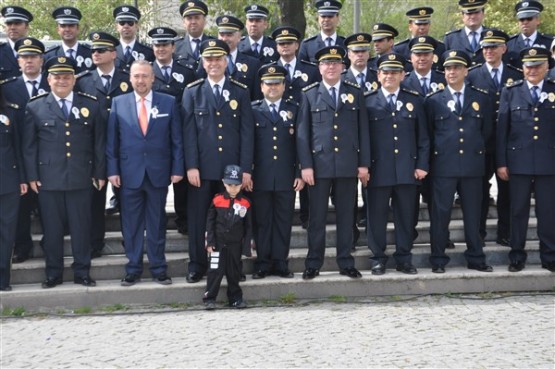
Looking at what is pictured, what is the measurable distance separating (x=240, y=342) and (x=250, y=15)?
14.3 ft

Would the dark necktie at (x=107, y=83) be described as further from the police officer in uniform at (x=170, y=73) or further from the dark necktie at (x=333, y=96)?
the dark necktie at (x=333, y=96)

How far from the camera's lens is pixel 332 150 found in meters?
8.28

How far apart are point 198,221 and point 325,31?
9.83 feet

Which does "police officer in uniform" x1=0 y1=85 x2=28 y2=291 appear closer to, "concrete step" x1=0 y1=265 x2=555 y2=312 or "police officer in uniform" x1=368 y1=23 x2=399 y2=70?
"concrete step" x1=0 y1=265 x2=555 y2=312

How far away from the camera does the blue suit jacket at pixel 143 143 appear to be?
8070 mm

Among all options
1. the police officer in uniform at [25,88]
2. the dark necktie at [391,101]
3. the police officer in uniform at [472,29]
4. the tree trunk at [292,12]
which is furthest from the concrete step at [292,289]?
the tree trunk at [292,12]

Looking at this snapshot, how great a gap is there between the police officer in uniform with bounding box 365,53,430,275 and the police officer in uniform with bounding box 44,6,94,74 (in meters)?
3.22

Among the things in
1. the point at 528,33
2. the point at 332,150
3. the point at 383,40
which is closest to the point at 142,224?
the point at 332,150

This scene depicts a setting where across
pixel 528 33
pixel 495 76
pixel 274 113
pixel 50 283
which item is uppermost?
pixel 528 33

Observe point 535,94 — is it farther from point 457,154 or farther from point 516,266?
point 516,266

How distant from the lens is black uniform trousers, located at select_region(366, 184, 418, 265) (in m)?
8.54

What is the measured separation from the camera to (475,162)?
852 centimetres

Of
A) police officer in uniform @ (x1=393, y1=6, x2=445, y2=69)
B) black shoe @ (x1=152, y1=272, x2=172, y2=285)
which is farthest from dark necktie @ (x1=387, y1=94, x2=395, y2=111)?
black shoe @ (x1=152, y1=272, x2=172, y2=285)

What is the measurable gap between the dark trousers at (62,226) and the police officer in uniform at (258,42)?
9.01 feet
